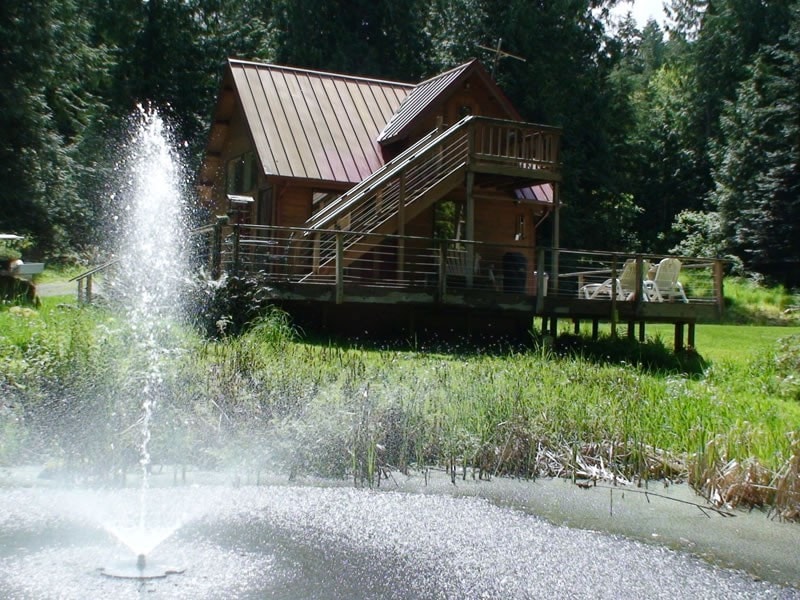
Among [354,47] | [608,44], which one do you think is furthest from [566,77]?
[354,47]

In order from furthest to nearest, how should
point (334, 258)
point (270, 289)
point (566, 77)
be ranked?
1. point (566, 77)
2. point (334, 258)
3. point (270, 289)

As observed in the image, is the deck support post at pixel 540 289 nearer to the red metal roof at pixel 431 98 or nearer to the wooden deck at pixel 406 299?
the wooden deck at pixel 406 299

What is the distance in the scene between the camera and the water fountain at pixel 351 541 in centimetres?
593

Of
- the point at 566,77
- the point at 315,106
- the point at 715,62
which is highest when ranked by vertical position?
the point at 715,62

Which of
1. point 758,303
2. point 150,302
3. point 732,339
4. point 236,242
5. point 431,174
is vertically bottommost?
point 732,339

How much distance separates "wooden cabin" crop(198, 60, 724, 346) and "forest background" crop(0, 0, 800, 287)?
6.93 meters

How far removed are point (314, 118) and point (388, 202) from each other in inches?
158

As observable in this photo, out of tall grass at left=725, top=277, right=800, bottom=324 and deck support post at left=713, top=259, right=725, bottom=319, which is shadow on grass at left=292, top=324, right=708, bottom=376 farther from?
tall grass at left=725, top=277, right=800, bottom=324

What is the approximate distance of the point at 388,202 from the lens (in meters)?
19.7

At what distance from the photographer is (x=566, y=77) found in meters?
36.5

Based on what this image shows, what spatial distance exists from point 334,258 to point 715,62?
33029mm

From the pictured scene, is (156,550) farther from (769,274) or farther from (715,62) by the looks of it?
(715,62)

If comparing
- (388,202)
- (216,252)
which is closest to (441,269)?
(388,202)

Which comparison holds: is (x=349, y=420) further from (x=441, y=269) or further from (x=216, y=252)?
(x=441, y=269)
